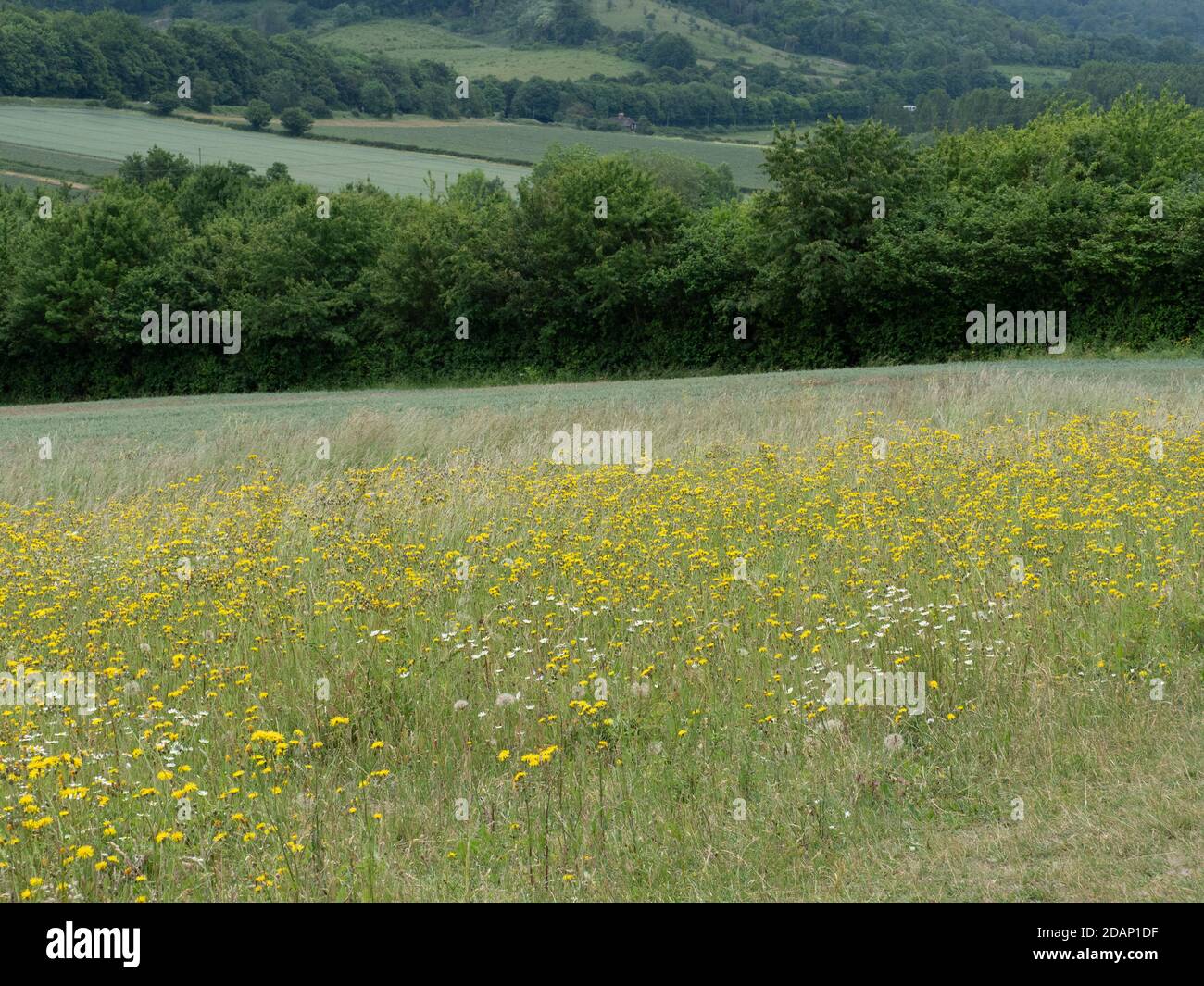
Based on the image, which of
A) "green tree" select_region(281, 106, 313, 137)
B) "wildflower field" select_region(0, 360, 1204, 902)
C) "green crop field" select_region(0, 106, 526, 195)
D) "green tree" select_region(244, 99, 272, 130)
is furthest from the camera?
"green tree" select_region(281, 106, 313, 137)

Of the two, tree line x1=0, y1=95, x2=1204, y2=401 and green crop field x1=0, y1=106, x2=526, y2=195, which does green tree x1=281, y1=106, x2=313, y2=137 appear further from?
tree line x1=0, y1=95, x2=1204, y2=401

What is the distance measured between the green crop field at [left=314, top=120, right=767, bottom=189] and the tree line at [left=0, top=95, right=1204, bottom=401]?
7292 centimetres

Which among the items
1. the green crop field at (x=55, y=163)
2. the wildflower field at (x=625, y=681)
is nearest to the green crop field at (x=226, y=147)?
the green crop field at (x=55, y=163)

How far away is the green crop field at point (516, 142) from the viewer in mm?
131125

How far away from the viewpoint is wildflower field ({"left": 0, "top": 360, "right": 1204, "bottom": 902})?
4832mm

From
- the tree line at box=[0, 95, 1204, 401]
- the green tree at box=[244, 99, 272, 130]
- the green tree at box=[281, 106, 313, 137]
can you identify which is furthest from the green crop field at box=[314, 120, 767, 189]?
the tree line at box=[0, 95, 1204, 401]

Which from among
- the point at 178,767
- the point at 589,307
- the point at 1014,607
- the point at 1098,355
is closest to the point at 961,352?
the point at 1098,355

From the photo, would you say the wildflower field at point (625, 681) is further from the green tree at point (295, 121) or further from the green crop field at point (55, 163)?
the green tree at point (295, 121)

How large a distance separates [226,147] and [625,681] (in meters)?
122

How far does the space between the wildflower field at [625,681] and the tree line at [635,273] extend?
3226cm

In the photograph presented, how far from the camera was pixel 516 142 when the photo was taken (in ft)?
468

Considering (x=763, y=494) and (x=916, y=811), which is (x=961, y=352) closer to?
(x=763, y=494)

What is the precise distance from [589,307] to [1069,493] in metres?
40.0

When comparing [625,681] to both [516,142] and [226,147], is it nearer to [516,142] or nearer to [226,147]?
[226,147]
